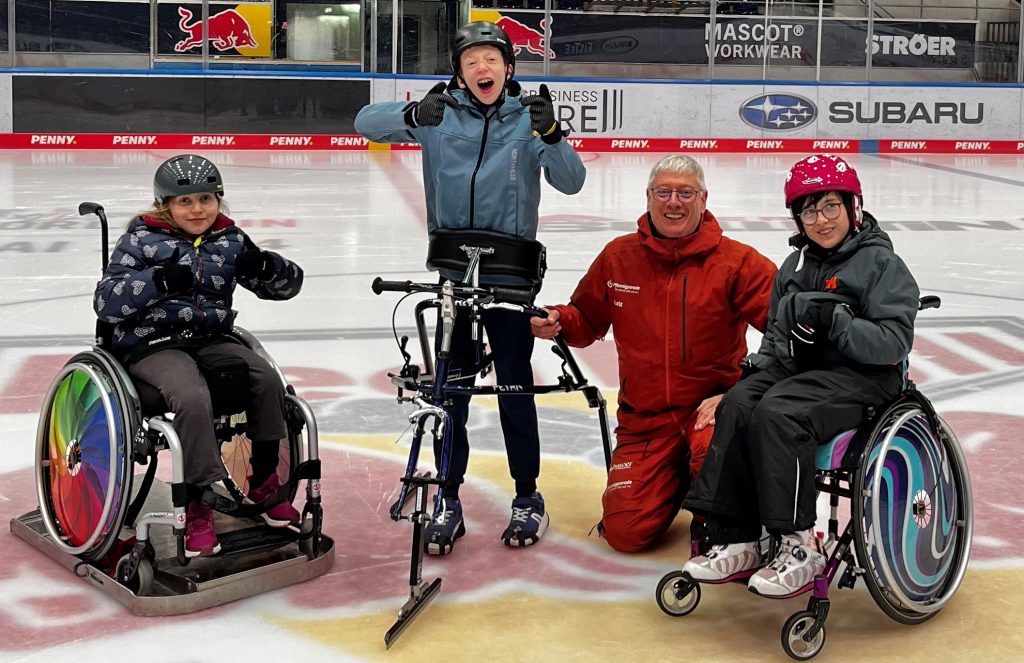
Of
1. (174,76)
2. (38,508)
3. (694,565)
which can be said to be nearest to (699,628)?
(694,565)

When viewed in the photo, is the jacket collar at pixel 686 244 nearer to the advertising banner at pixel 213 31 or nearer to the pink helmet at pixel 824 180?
the pink helmet at pixel 824 180

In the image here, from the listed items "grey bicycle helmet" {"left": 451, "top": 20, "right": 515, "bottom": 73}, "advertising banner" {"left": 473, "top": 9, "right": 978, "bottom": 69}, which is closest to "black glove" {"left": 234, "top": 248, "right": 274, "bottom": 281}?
"grey bicycle helmet" {"left": 451, "top": 20, "right": 515, "bottom": 73}

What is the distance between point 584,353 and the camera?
6.20 metres

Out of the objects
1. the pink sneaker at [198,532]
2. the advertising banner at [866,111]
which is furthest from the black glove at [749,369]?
the advertising banner at [866,111]

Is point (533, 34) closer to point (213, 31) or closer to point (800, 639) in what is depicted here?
point (213, 31)

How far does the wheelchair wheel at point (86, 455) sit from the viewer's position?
10.5 feet

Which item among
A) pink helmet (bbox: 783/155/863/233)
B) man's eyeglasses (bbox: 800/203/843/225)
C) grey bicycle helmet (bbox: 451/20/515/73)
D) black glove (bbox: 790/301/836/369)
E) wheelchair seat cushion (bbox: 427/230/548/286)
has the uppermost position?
grey bicycle helmet (bbox: 451/20/515/73)

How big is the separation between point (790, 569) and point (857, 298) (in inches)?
25.2

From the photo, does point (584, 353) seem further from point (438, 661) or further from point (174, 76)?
point (174, 76)

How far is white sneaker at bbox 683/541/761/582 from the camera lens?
3.09 m

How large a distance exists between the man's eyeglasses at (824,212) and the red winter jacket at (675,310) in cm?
50

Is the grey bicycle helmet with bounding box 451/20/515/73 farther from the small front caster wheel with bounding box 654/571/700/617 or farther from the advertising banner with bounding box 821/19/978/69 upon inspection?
the advertising banner with bounding box 821/19/978/69

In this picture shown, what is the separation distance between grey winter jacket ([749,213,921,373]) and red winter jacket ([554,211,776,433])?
36cm

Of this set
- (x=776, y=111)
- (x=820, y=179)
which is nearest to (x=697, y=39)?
(x=776, y=111)
